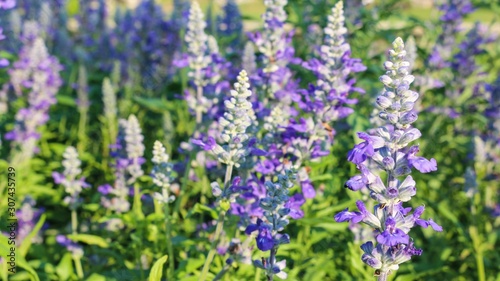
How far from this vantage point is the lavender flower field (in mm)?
3158

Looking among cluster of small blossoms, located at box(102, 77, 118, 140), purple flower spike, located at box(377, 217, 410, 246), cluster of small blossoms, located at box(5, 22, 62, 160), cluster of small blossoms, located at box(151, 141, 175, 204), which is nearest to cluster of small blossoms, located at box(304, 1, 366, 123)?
cluster of small blossoms, located at box(151, 141, 175, 204)

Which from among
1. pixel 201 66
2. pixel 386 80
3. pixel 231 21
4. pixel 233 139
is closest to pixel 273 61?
pixel 201 66

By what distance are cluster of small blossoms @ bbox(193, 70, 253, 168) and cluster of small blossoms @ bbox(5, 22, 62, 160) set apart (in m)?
3.07

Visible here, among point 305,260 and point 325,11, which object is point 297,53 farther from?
point 305,260

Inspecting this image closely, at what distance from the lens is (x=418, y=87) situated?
6449 mm

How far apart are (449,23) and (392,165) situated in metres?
4.67

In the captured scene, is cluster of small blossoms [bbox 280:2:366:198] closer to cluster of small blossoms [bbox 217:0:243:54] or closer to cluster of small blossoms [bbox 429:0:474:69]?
cluster of small blossoms [bbox 429:0:474:69]

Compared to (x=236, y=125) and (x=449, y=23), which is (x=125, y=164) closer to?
(x=236, y=125)

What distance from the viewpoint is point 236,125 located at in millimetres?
3234

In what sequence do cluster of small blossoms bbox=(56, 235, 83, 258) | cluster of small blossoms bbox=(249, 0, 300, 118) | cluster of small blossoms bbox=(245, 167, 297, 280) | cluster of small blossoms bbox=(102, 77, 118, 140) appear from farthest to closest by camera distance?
1. cluster of small blossoms bbox=(102, 77, 118, 140)
2. cluster of small blossoms bbox=(56, 235, 83, 258)
3. cluster of small blossoms bbox=(249, 0, 300, 118)
4. cluster of small blossoms bbox=(245, 167, 297, 280)

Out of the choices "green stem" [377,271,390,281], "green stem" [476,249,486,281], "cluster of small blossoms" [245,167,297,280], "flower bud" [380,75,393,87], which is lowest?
Result: "green stem" [476,249,486,281]

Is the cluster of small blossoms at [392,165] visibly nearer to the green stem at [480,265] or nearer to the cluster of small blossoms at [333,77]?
the cluster of small blossoms at [333,77]

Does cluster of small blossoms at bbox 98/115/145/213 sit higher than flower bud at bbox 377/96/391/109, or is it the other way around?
flower bud at bbox 377/96/391/109

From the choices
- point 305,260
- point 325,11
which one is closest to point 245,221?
point 305,260
